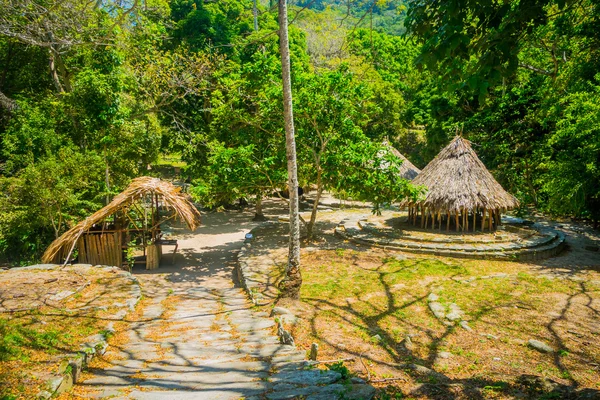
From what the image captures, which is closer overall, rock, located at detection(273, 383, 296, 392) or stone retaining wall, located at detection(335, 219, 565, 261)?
rock, located at detection(273, 383, 296, 392)

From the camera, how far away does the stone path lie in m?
3.56

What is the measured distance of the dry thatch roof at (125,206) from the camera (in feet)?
36.2

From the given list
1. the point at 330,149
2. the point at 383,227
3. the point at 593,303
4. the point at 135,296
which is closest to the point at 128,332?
the point at 135,296

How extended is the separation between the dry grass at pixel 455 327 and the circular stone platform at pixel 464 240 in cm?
102

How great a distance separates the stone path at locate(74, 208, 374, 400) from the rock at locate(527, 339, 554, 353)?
3.84 m

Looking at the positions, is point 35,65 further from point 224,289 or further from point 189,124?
point 224,289

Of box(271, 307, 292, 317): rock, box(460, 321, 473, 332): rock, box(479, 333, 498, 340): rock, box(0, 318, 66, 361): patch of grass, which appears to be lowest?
box(479, 333, 498, 340): rock

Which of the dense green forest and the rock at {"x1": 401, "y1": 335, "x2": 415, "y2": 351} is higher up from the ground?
the dense green forest

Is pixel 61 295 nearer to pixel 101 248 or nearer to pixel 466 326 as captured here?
pixel 101 248

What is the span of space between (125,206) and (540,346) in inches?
427

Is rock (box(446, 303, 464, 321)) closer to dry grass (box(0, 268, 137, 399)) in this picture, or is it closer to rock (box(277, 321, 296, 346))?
rock (box(277, 321, 296, 346))

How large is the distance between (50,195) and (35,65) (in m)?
8.26

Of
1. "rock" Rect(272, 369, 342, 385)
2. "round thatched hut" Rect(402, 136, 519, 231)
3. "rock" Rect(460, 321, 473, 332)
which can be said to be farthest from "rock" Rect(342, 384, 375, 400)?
"round thatched hut" Rect(402, 136, 519, 231)

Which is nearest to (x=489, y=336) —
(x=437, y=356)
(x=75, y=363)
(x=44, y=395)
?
(x=437, y=356)
